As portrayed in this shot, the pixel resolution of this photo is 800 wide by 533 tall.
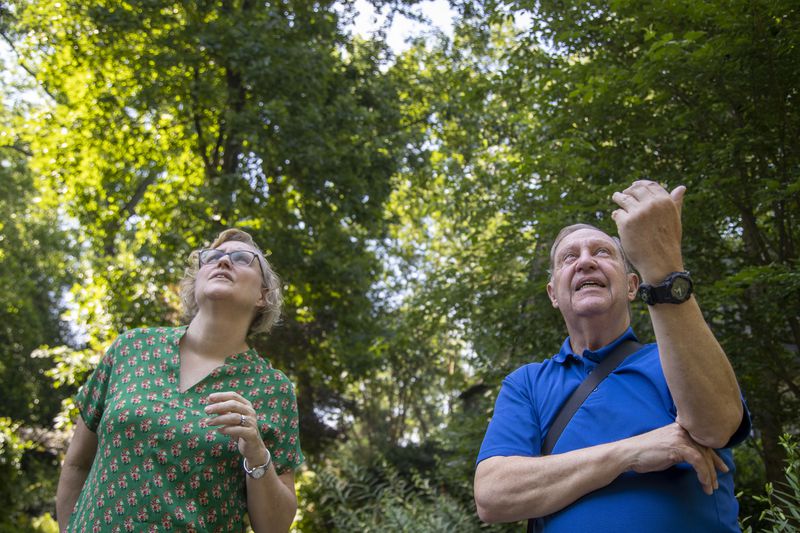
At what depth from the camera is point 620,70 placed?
4902 millimetres

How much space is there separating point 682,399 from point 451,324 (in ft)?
21.5

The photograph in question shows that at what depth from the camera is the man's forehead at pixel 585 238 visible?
2168 mm

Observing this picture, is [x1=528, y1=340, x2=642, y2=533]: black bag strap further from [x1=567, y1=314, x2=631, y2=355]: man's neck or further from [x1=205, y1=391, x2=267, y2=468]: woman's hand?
[x1=205, y1=391, x2=267, y2=468]: woman's hand

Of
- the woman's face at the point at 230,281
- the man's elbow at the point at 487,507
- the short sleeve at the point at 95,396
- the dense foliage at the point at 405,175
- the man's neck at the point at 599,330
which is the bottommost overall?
the man's elbow at the point at 487,507

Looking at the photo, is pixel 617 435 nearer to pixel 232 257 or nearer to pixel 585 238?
pixel 585 238

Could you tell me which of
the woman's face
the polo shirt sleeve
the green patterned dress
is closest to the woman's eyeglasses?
the woman's face

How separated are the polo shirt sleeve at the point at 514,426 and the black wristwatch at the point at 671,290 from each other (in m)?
0.57

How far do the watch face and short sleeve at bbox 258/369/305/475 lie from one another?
4.91ft

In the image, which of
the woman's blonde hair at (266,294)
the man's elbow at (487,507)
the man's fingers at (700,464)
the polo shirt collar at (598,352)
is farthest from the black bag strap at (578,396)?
the woman's blonde hair at (266,294)

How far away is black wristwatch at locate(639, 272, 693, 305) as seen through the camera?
1514 mm

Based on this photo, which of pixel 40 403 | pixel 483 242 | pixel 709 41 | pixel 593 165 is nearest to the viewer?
pixel 709 41

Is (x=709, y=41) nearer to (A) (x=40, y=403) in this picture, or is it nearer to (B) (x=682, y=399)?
(B) (x=682, y=399)

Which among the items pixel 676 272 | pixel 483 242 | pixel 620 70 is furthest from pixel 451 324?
pixel 676 272

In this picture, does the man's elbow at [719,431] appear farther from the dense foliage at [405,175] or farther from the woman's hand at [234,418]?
the dense foliage at [405,175]
